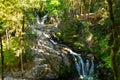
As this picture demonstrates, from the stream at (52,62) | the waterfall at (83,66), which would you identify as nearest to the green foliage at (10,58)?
the stream at (52,62)

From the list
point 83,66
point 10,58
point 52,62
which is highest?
point 10,58

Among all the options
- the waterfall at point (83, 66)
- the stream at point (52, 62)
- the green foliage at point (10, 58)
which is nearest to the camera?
the stream at point (52, 62)

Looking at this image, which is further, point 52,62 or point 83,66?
point 83,66

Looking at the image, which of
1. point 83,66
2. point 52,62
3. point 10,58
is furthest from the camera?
point 83,66

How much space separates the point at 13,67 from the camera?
992 inches

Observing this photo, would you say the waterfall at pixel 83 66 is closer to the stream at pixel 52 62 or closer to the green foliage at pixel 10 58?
the stream at pixel 52 62

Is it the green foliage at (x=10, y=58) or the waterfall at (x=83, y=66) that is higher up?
the green foliage at (x=10, y=58)

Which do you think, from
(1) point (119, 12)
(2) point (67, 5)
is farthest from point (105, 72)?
(2) point (67, 5)

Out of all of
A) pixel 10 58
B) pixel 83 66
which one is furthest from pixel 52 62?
pixel 10 58

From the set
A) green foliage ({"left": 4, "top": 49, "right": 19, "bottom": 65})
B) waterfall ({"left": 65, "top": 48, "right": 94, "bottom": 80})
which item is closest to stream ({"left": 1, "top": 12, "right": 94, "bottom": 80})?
waterfall ({"left": 65, "top": 48, "right": 94, "bottom": 80})

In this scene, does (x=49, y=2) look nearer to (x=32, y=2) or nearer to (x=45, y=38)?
(x=45, y=38)

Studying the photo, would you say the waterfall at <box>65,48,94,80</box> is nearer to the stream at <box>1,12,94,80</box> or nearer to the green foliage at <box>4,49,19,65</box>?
the stream at <box>1,12,94,80</box>

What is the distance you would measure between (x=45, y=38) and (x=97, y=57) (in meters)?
8.79

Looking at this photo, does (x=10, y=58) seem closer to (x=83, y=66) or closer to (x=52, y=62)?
(x=52, y=62)
